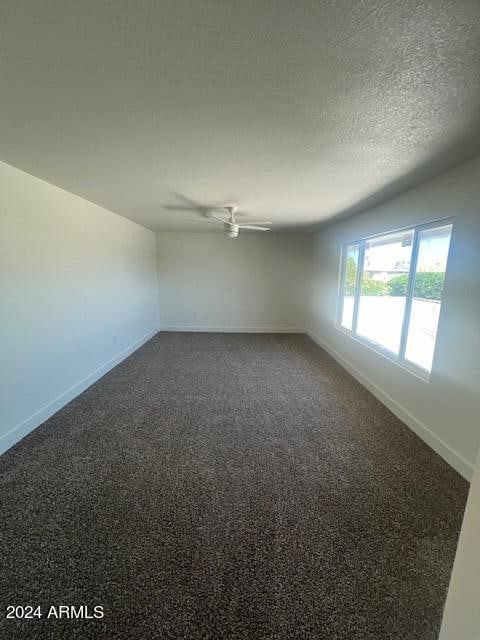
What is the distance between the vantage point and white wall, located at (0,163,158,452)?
2111 mm

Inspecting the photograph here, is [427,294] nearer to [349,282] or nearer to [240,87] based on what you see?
[349,282]

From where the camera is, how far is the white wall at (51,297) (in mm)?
2111

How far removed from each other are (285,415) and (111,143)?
8.90 feet

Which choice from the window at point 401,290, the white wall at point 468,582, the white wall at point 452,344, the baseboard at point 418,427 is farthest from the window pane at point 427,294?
the white wall at point 468,582

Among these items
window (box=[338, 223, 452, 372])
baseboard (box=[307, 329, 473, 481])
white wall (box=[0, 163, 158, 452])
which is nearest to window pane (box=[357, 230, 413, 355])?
window (box=[338, 223, 452, 372])

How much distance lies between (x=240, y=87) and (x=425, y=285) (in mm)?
2324

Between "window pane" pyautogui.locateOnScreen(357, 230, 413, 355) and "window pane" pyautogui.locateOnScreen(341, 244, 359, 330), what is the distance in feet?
0.90

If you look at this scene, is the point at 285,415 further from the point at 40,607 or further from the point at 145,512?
the point at 40,607

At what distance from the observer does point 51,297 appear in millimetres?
2576

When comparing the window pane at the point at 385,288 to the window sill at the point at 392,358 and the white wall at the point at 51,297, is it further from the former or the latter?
the white wall at the point at 51,297

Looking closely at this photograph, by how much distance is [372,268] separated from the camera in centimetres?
346


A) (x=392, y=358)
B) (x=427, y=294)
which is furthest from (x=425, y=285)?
(x=392, y=358)

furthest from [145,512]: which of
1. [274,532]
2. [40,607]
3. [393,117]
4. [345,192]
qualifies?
[345,192]

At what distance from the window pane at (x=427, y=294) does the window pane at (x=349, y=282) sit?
134 centimetres
